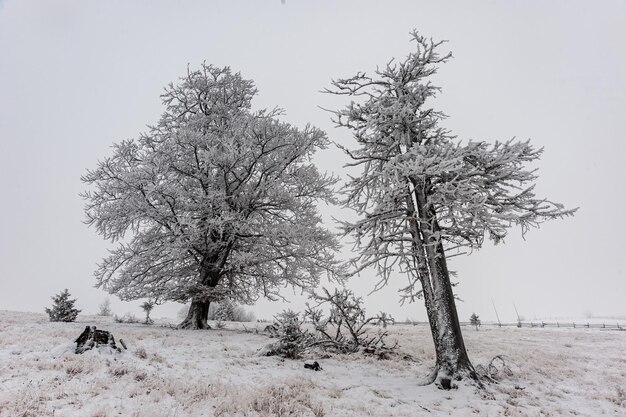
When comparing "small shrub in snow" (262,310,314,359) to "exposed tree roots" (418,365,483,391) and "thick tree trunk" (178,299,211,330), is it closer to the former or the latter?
"exposed tree roots" (418,365,483,391)

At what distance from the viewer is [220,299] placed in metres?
12.6

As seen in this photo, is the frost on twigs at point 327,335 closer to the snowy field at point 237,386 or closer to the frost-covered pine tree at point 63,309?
the snowy field at point 237,386

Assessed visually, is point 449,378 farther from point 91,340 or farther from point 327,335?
point 91,340

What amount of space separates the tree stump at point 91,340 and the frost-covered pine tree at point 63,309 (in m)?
15.8

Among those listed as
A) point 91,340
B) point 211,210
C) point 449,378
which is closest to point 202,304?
point 211,210

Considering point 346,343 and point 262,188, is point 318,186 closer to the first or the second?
point 262,188

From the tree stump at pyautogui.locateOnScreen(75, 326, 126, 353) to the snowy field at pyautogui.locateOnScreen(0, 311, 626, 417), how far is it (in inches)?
6.6


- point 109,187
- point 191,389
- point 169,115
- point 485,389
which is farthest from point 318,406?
point 169,115

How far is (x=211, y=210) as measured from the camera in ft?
39.0

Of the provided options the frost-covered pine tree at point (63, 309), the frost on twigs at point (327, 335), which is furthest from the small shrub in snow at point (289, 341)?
the frost-covered pine tree at point (63, 309)

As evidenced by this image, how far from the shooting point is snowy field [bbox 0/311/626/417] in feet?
14.8

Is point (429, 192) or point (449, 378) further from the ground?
point (429, 192)

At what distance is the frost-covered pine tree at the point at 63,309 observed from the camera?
19.0m

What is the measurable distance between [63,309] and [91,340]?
17328 mm
